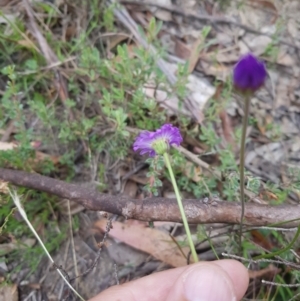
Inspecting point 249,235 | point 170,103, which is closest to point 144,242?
point 249,235

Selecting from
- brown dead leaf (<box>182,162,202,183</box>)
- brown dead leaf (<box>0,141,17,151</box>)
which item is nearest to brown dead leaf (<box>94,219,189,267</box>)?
brown dead leaf (<box>182,162,202,183</box>)

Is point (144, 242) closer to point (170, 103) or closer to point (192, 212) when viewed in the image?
point (192, 212)

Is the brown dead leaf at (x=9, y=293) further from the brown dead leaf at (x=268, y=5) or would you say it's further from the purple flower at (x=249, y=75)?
the brown dead leaf at (x=268, y=5)

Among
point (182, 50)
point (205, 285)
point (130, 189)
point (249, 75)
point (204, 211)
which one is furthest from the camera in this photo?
point (182, 50)

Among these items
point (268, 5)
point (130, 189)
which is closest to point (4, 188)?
point (130, 189)

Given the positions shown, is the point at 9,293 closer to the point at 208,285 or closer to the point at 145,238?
the point at 145,238
